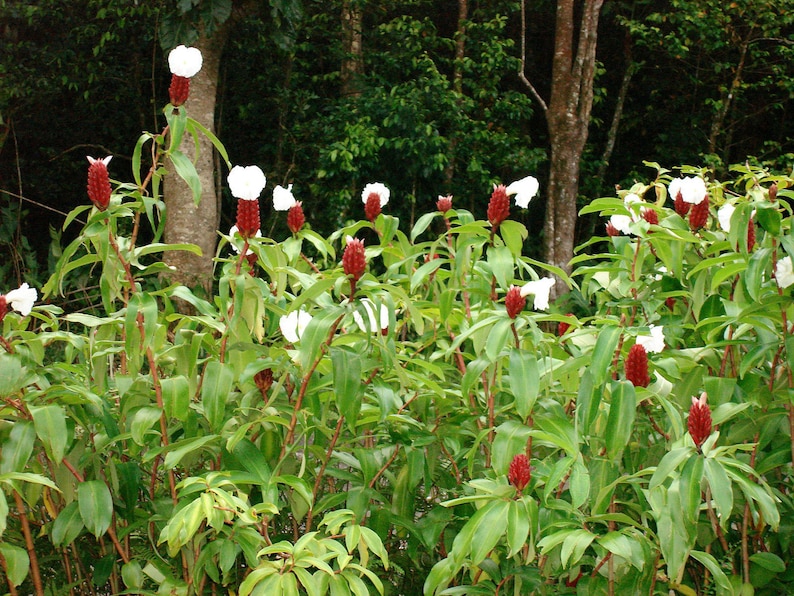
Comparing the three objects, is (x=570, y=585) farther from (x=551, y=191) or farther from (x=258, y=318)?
(x=551, y=191)

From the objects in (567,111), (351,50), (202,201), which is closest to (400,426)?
(202,201)

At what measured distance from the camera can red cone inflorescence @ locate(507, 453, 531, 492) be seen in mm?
1446

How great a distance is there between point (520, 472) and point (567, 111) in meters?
6.60

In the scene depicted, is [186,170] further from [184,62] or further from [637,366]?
[637,366]

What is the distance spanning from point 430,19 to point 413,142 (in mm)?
1999

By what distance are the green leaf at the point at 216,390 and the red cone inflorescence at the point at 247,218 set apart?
247 mm

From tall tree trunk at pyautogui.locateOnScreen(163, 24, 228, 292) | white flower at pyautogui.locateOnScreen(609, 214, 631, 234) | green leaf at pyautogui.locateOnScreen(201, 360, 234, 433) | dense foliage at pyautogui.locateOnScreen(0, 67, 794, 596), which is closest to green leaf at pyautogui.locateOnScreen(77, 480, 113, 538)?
dense foliage at pyautogui.locateOnScreen(0, 67, 794, 596)

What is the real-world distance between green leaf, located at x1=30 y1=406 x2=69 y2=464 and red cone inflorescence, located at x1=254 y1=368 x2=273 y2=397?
13.5 inches

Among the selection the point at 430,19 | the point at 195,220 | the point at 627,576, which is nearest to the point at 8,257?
the point at 195,220

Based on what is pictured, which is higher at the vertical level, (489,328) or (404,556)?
(489,328)

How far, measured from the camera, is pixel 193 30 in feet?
20.7

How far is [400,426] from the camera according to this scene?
5.83 ft

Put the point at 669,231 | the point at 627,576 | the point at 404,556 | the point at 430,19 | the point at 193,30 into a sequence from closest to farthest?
the point at 627,576 → the point at 669,231 → the point at 404,556 → the point at 193,30 → the point at 430,19

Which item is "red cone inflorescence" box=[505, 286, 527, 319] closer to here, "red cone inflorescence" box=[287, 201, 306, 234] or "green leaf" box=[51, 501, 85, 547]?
"red cone inflorescence" box=[287, 201, 306, 234]
